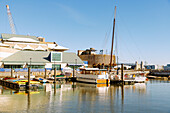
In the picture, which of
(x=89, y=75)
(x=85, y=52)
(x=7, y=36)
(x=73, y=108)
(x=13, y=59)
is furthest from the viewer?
(x=85, y=52)

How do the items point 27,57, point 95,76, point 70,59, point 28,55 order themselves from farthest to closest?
point 70,59
point 28,55
point 27,57
point 95,76

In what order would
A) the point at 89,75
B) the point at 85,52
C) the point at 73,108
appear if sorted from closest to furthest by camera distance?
the point at 73,108 < the point at 89,75 < the point at 85,52

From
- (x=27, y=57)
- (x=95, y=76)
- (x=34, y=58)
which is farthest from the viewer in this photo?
(x=34, y=58)

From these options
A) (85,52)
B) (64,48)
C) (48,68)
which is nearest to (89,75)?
(48,68)

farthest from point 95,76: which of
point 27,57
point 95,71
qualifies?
point 27,57

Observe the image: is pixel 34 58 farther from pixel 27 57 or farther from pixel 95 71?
pixel 95 71

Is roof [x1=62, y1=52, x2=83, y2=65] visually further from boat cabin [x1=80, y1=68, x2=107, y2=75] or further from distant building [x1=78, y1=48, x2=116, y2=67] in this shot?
boat cabin [x1=80, y1=68, x2=107, y2=75]

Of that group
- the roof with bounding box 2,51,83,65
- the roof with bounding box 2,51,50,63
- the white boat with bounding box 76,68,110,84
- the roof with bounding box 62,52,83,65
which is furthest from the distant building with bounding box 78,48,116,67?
the white boat with bounding box 76,68,110,84

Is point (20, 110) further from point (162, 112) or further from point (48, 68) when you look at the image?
point (48, 68)

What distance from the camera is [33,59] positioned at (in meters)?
109

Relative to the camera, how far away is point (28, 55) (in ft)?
366

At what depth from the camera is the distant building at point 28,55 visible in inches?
4050

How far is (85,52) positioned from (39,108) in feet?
387

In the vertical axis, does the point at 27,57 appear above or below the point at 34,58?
above
